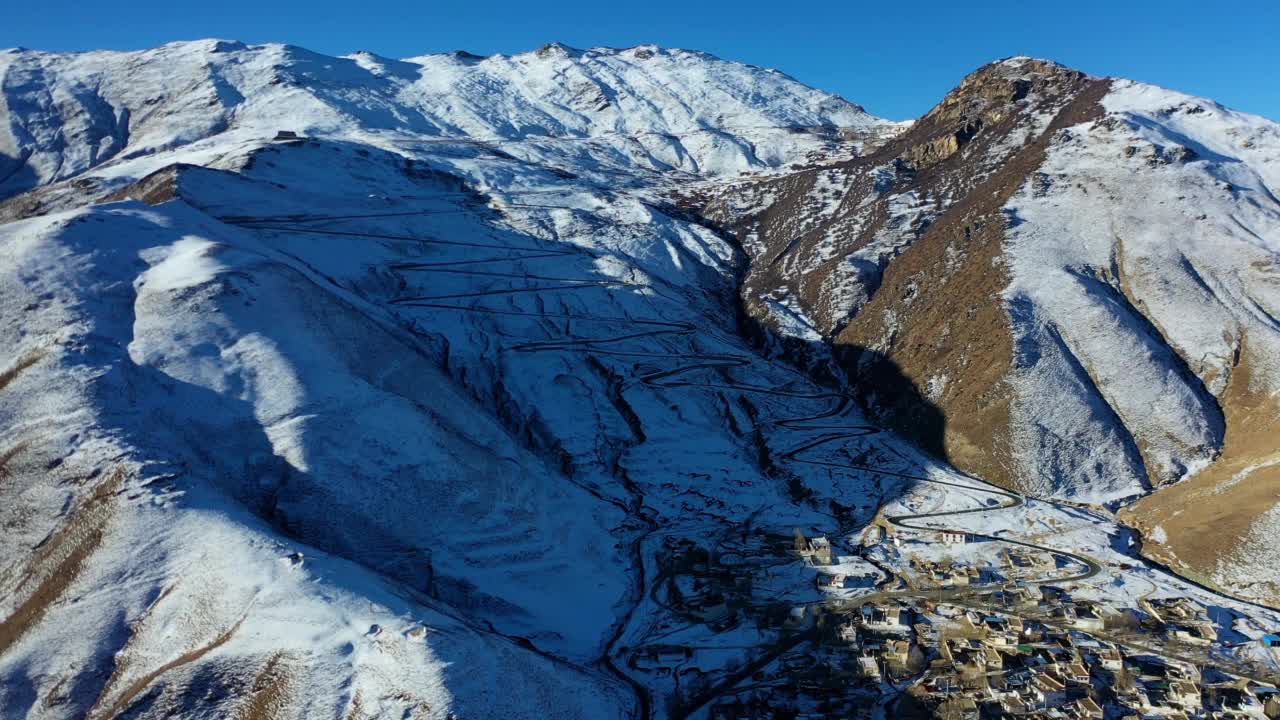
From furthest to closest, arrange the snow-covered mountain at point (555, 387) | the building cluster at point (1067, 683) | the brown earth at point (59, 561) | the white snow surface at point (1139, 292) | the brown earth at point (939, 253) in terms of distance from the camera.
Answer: the brown earth at point (939, 253) → the white snow surface at point (1139, 292) → the snow-covered mountain at point (555, 387) → the brown earth at point (59, 561) → the building cluster at point (1067, 683)

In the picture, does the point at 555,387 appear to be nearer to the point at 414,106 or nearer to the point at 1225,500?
the point at 1225,500

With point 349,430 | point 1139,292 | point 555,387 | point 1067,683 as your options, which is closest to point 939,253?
point 1139,292

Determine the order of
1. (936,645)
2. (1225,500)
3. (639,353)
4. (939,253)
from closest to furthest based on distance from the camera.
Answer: (936,645) < (1225,500) < (639,353) < (939,253)

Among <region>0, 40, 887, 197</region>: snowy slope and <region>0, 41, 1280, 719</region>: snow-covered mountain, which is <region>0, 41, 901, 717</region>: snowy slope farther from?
<region>0, 40, 887, 197</region>: snowy slope

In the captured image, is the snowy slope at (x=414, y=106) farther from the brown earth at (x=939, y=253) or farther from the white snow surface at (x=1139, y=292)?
the white snow surface at (x=1139, y=292)

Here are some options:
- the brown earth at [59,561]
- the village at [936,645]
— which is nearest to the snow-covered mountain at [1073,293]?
the village at [936,645]

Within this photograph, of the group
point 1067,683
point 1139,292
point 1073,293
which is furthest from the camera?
point 1139,292
